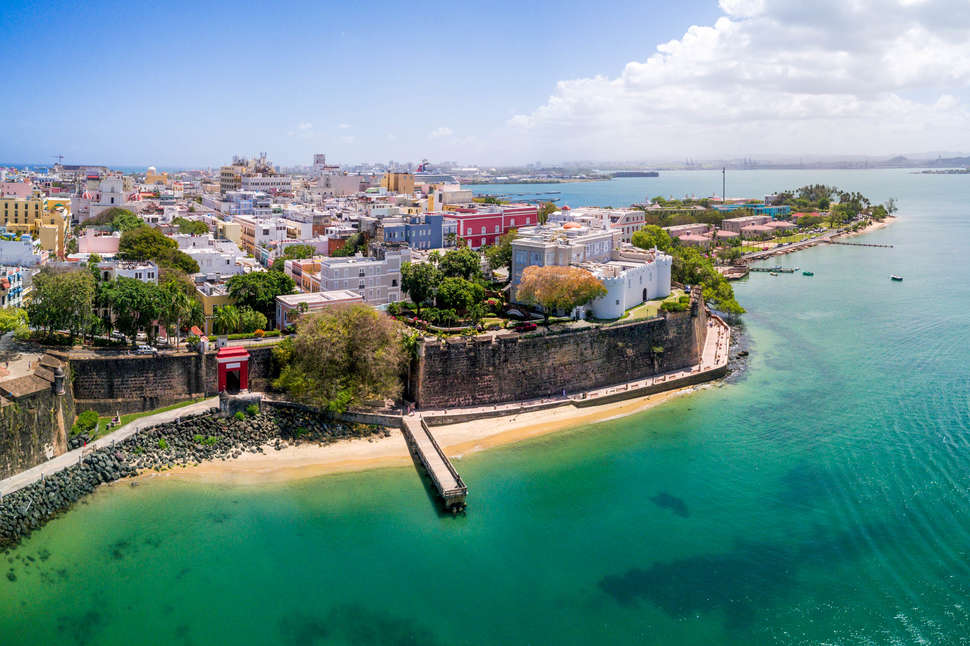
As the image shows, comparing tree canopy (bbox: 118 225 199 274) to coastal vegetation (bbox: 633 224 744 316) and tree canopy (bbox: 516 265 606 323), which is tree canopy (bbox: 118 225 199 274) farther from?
coastal vegetation (bbox: 633 224 744 316)

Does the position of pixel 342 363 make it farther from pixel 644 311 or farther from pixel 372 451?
pixel 644 311

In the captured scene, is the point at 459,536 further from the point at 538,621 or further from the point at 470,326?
the point at 470,326

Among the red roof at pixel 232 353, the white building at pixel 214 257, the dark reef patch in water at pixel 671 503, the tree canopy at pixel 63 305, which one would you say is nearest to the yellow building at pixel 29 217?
the white building at pixel 214 257

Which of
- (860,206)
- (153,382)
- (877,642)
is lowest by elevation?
(877,642)

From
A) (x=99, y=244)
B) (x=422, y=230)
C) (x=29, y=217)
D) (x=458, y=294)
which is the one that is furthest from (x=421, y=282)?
(x=29, y=217)

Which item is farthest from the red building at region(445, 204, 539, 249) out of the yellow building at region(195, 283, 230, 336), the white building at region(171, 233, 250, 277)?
the yellow building at region(195, 283, 230, 336)

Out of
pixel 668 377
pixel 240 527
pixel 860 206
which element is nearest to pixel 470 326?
pixel 668 377
